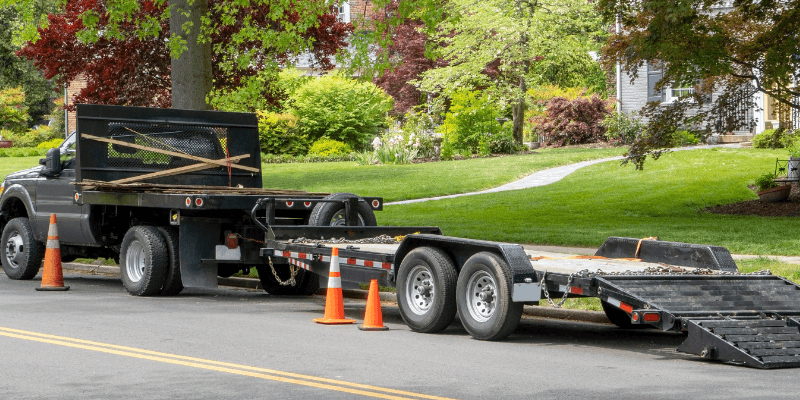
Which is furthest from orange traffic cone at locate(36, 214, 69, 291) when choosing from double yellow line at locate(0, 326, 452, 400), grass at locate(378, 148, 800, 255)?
grass at locate(378, 148, 800, 255)

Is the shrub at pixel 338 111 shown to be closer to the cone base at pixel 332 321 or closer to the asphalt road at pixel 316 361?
the asphalt road at pixel 316 361

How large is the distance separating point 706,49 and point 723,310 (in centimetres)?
1078

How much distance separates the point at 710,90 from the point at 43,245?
1303 centimetres

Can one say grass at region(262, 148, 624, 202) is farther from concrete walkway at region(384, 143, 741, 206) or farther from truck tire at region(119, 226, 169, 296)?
truck tire at region(119, 226, 169, 296)

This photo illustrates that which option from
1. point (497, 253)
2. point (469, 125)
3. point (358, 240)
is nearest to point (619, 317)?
point (497, 253)

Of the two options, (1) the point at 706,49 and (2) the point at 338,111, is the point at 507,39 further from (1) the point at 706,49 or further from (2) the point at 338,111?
(1) the point at 706,49

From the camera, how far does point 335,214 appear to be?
39.2ft

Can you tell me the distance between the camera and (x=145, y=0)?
843 inches

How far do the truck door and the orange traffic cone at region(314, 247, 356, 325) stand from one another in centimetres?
454

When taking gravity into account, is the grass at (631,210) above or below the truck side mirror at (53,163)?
below

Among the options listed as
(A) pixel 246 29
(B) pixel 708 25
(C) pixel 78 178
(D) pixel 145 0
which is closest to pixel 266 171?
(D) pixel 145 0

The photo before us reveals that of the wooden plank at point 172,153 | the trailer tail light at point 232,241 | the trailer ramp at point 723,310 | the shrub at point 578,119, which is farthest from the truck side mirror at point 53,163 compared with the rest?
the shrub at point 578,119

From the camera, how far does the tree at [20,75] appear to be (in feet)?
147

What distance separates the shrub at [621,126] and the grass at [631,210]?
5359 mm
